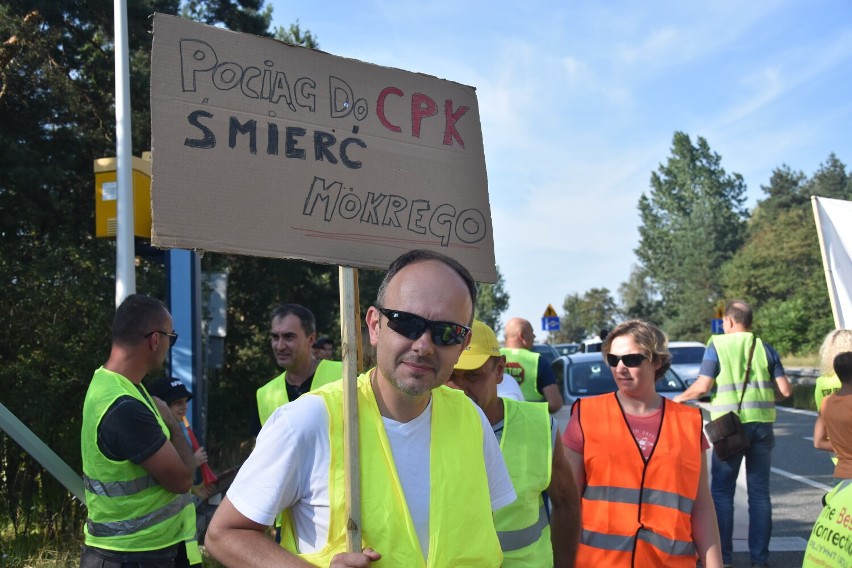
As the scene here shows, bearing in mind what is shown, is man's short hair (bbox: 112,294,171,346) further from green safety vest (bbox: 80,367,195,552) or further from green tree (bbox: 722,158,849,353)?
green tree (bbox: 722,158,849,353)

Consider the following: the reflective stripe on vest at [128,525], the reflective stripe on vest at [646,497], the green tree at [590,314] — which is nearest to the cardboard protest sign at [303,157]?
the reflective stripe on vest at [646,497]

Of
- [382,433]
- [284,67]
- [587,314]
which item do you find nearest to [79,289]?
[284,67]

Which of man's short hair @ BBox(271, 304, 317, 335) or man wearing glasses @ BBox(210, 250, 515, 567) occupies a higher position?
man's short hair @ BBox(271, 304, 317, 335)

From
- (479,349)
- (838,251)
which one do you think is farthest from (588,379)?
(479,349)

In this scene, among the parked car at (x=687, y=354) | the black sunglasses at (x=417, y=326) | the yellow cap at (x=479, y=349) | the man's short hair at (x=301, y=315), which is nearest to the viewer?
the black sunglasses at (x=417, y=326)

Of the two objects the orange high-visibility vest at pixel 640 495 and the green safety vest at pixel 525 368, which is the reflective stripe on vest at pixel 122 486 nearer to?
the orange high-visibility vest at pixel 640 495

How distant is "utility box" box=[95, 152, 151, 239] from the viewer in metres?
7.35

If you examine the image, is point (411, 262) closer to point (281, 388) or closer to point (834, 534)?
point (834, 534)

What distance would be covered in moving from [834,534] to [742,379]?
13.9 ft

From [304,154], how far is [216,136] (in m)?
0.28

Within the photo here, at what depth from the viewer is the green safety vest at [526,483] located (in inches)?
118

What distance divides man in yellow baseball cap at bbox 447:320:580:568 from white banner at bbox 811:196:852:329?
4.35 metres

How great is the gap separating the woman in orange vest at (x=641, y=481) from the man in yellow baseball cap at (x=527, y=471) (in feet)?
0.99

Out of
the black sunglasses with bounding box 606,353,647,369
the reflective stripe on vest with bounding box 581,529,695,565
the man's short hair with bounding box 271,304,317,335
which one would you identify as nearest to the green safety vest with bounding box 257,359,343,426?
the man's short hair with bounding box 271,304,317,335
